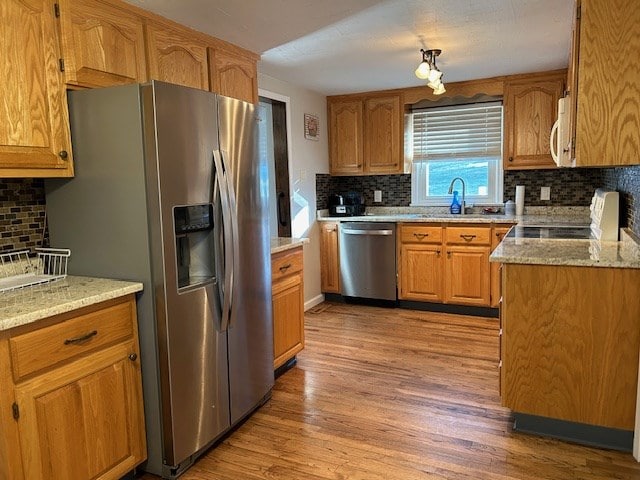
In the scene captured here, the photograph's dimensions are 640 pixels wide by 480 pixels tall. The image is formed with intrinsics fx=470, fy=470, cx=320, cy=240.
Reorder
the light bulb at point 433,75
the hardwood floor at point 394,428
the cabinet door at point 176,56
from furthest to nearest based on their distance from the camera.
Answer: the light bulb at point 433,75, the cabinet door at point 176,56, the hardwood floor at point 394,428

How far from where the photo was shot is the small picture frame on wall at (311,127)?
4.53m

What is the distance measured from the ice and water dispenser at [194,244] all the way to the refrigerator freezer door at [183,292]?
20 millimetres

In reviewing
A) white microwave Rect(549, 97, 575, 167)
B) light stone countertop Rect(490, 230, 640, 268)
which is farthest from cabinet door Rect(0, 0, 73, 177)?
white microwave Rect(549, 97, 575, 167)

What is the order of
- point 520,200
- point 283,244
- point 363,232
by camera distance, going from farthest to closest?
1. point 363,232
2. point 520,200
3. point 283,244

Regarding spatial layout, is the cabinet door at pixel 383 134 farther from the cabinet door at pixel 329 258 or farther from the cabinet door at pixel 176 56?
the cabinet door at pixel 176 56

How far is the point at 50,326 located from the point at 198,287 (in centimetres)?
59

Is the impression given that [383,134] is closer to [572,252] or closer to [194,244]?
[572,252]

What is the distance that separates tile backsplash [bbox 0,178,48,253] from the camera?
6.80ft

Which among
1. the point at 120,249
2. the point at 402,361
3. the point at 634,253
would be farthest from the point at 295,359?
the point at 634,253

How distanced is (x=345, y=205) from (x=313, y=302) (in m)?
1.05

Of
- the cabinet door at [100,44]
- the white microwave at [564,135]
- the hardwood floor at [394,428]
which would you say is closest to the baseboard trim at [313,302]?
the hardwood floor at [394,428]

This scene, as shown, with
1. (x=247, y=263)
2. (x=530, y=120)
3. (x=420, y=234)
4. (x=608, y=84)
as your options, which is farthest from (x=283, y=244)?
(x=530, y=120)

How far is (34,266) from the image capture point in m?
2.14

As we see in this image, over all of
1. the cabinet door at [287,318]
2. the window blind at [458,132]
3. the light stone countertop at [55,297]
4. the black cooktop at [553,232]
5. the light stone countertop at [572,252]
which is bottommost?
the cabinet door at [287,318]
